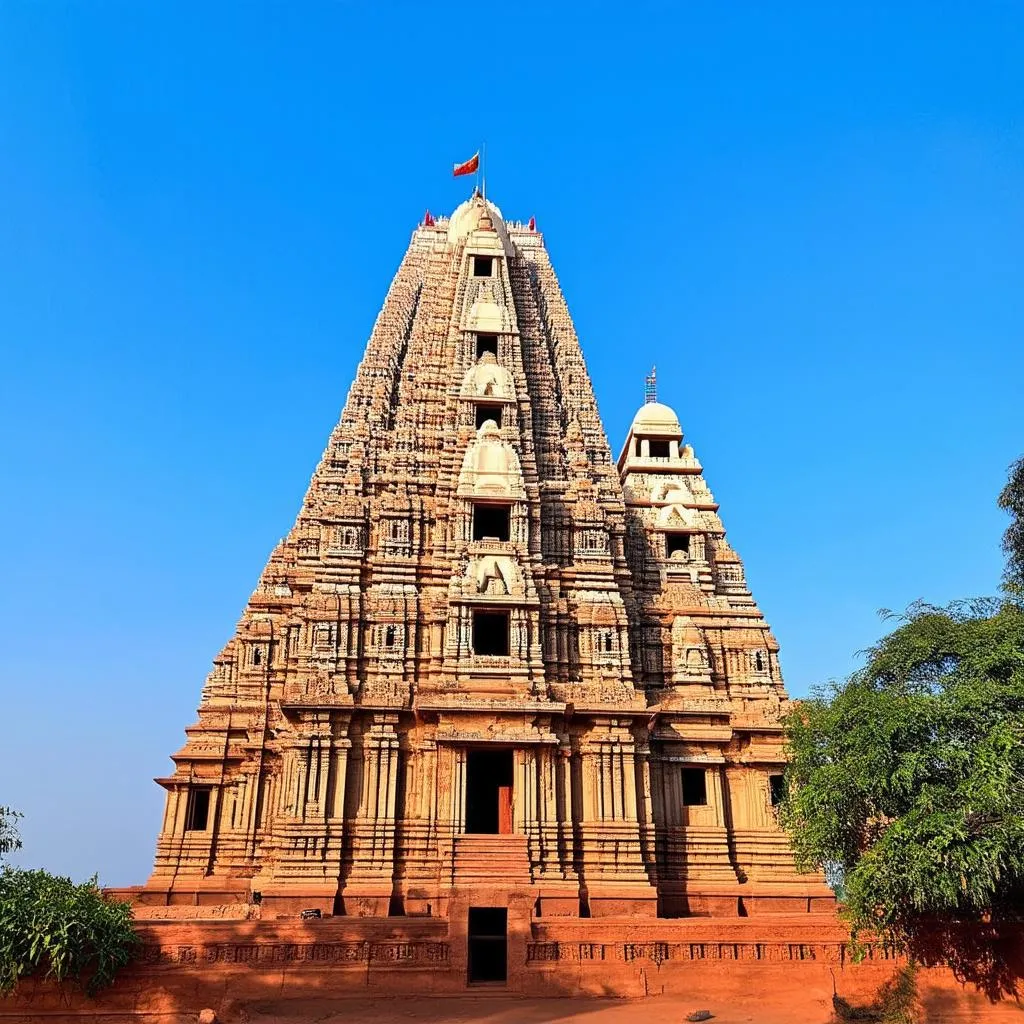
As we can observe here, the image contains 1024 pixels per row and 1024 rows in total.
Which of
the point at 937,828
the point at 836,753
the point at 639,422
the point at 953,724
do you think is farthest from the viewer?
the point at 639,422

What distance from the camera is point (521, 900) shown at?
56.2ft

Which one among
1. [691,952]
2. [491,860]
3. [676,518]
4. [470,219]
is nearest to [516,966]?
[491,860]

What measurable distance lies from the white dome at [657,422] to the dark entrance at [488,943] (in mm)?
17180

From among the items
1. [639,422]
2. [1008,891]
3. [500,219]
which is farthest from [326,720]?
[500,219]

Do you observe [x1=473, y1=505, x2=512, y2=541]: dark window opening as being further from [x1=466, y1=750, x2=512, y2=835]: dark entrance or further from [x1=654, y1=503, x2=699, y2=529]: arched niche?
[x1=466, y1=750, x2=512, y2=835]: dark entrance

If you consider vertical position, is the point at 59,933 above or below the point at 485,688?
below

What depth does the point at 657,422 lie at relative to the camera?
31.6 meters

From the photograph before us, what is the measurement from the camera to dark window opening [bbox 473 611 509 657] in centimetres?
2447

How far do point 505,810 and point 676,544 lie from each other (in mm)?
10295

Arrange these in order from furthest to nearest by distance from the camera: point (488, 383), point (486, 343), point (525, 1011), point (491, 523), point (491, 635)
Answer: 1. point (486, 343)
2. point (488, 383)
3. point (491, 523)
4. point (491, 635)
5. point (525, 1011)

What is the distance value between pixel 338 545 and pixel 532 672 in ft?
19.0

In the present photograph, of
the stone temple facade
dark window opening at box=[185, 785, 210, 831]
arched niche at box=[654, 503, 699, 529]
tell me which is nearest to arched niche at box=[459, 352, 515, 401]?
the stone temple facade

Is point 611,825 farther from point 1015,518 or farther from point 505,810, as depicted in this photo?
point 1015,518

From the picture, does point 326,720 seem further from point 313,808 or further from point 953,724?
point 953,724
